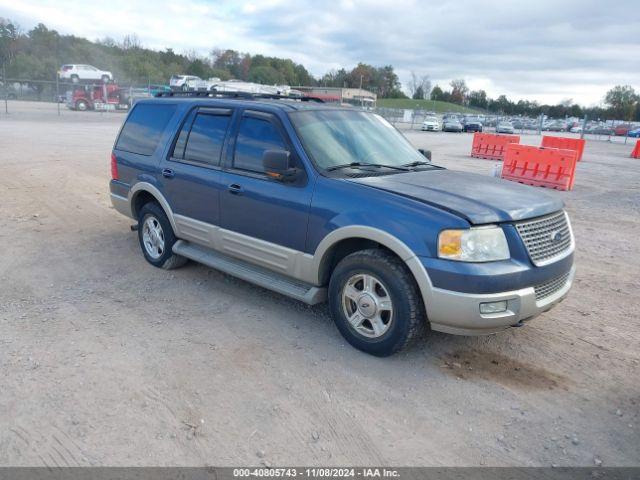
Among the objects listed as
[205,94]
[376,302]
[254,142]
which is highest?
[205,94]

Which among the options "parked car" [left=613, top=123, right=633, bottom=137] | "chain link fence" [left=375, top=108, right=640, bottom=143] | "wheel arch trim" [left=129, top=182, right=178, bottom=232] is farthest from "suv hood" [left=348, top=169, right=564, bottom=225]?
"parked car" [left=613, top=123, right=633, bottom=137]

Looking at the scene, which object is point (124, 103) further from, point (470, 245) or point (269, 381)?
point (470, 245)

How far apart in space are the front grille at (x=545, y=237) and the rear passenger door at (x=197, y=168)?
2744 mm

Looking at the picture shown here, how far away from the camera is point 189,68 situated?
8088 centimetres

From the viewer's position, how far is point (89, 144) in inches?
687

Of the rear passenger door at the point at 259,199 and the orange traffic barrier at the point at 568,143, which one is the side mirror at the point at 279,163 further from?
the orange traffic barrier at the point at 568,143

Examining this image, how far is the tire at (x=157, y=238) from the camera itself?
5594 millimetres

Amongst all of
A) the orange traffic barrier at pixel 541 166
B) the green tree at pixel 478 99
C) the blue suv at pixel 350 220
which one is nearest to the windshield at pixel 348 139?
the blue suv at pixel 350 220

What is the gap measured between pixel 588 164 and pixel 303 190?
66.8 ft

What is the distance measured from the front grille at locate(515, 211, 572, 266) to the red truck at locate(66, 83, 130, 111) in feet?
129

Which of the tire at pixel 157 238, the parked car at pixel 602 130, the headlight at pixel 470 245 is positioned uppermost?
the parked car at pixel 602 130

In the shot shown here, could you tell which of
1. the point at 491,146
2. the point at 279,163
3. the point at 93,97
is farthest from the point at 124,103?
the point at 279,163

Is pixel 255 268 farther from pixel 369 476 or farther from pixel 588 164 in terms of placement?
pixel 588 164
